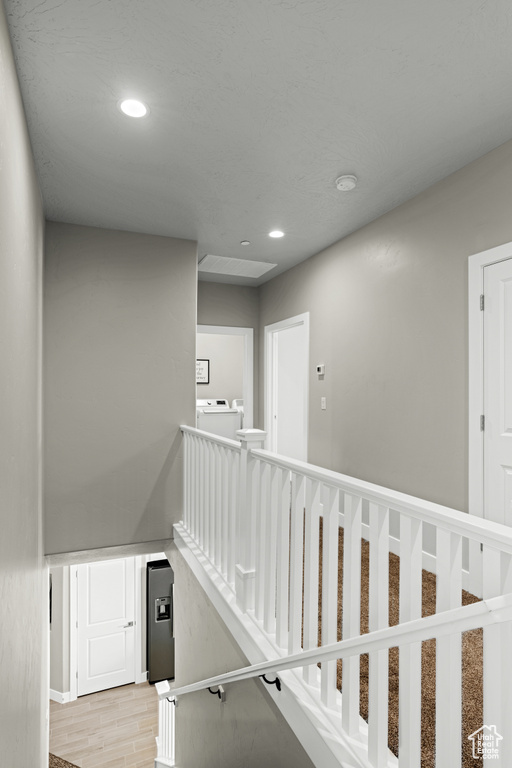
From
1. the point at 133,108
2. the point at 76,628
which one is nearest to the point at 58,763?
the point at 76,628

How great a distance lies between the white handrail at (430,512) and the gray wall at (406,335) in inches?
56.6

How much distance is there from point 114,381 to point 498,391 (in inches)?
109

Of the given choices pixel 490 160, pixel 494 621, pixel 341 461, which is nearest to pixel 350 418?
pixel 341 461

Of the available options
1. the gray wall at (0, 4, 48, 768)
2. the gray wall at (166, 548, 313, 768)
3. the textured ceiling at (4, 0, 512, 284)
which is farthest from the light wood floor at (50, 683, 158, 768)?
the textured ceiling at (4, 0, 512, 284)

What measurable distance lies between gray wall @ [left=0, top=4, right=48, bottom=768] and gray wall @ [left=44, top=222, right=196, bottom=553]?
95 cm

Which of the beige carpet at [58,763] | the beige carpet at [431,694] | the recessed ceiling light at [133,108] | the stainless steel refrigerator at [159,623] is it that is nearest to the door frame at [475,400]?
the beige carpet at [431,694]

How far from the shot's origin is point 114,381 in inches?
139

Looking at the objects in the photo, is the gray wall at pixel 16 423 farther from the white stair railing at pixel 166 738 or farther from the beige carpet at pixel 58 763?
the beige carpet at pixel 58 763

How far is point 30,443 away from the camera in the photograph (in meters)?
2.29

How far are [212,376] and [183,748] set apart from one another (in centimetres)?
495

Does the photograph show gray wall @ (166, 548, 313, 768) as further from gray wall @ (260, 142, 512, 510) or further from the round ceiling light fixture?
the round ceiling light fixture

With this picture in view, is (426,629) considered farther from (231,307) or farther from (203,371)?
(203,371)

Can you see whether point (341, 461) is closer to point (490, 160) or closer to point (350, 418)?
point (350, 418)

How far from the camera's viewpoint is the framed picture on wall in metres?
7.29
